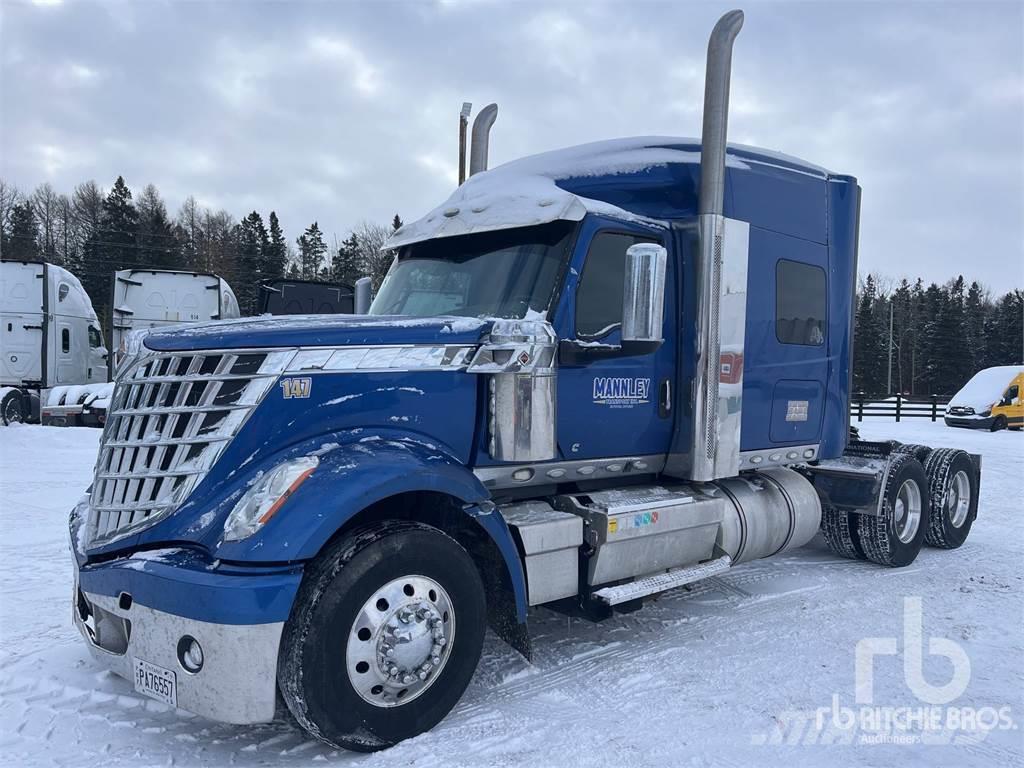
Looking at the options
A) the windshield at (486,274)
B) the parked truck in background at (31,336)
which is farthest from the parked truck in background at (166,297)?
the windshield at (486,274)

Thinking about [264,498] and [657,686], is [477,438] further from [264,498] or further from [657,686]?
[657,686]

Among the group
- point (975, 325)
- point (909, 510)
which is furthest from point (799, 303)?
point (975, 325)

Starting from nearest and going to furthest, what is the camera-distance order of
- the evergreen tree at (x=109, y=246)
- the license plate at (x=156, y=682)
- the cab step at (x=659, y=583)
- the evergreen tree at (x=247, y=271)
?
1. the license plate at (x=156, y=682)
2. the cab step at (x=659, y=583)
3. the evergreen tree at (x=109, y=246)
4. the evergreen tree at (x=247, y=271)

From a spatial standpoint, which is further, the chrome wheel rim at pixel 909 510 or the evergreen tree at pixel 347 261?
the evergreen tree at pixel 347 261

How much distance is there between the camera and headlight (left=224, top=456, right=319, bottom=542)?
327 cm

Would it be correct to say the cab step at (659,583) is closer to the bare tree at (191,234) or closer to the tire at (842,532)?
the tire at (842,532)

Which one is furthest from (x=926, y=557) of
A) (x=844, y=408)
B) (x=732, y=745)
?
(x=732, y=745)

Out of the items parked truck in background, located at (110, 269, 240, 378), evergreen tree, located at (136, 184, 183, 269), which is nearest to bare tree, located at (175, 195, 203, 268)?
evergreen tree, located at (136, 184, 183, 269)

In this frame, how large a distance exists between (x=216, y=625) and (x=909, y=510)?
669 cm

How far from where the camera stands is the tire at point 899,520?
699cm

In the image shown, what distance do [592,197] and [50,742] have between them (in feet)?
14.0

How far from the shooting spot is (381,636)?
11.4 ft

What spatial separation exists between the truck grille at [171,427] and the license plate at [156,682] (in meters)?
0.63

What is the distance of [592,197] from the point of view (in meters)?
5.21
